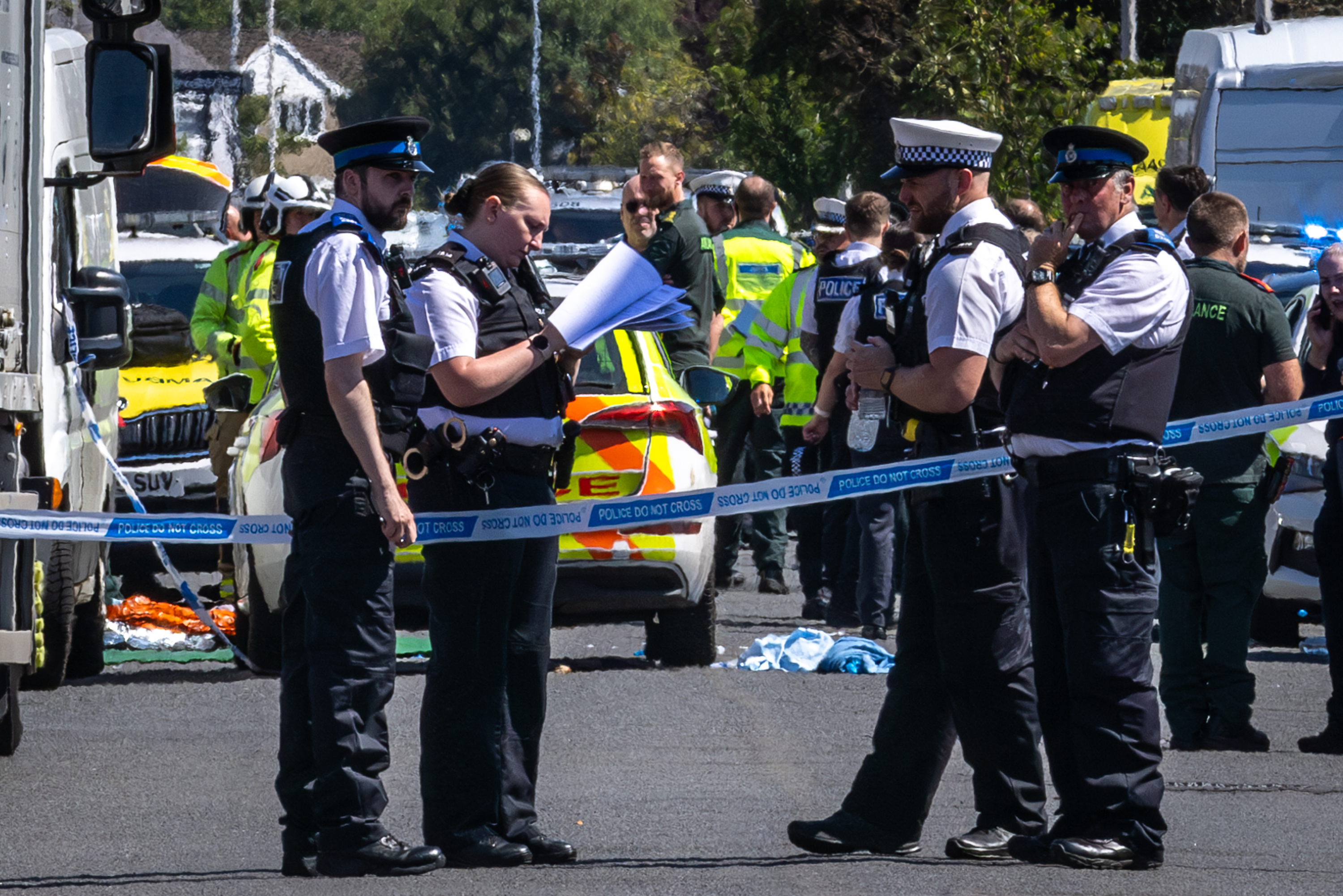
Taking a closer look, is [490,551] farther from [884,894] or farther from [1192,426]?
[1192,426]

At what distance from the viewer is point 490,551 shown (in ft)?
19.3

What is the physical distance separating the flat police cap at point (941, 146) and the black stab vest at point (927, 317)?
185 millimetres

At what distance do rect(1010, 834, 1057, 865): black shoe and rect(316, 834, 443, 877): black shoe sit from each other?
1.54 metres

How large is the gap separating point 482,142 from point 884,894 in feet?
316

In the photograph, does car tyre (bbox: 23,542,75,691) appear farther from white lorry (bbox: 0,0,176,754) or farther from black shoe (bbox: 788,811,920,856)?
black shoe (bbox: 788,811,920,856)

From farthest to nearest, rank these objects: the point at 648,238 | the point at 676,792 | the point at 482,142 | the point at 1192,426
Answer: the point at 482,142, the point at 648,238, the point at 1192,426, the point at 676,792

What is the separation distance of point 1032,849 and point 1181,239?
3.96m

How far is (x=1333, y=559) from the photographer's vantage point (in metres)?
8.28

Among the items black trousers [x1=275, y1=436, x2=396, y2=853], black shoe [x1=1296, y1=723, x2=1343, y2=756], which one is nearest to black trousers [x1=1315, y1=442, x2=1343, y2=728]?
black shoe [x1=1296, y1=723, x2=1343, y2=756]

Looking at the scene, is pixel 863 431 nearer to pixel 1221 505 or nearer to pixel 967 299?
pixel 1221 505

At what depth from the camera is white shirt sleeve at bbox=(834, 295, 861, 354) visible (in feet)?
20.4

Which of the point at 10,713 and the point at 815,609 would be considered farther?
the point at 815,609

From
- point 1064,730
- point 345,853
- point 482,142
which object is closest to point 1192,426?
point 1064,730

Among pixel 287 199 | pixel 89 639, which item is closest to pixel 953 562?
pixel 287 199
